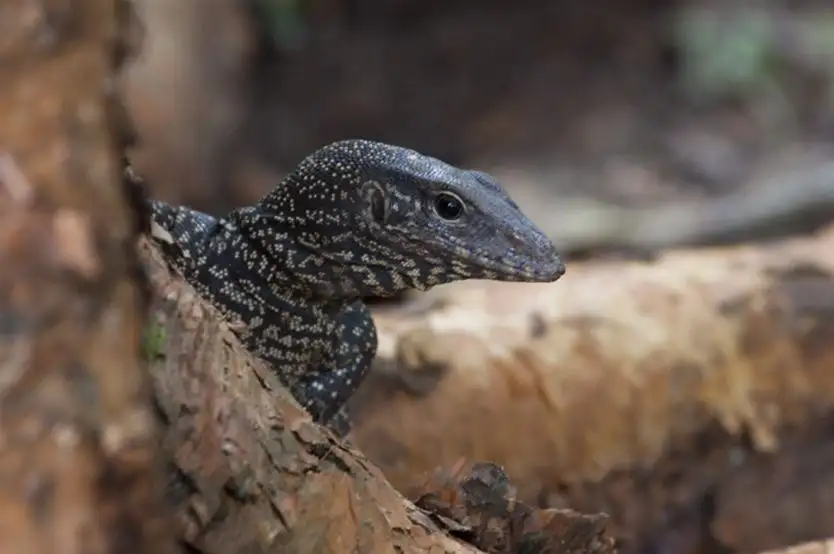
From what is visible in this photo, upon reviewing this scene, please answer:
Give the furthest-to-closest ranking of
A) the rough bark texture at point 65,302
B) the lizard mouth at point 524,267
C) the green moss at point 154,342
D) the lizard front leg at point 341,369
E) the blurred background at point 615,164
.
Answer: the blurred background at point 615,164
the lizard front leg at point 341,369
the lizard mouth at point 524,267
the green moss at point 154,342
the rough bark texture at point 65,302

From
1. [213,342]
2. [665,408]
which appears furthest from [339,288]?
[665,408]

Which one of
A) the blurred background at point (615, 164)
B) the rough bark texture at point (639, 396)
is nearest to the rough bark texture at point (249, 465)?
the blurred background at point (615, 164)

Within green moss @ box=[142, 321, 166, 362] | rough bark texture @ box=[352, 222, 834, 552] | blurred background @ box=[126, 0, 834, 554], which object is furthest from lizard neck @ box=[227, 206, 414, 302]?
green moss @ box=[142, 321, 166, 362]

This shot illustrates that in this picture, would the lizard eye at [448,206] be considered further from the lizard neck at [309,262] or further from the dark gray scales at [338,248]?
the lizard neck at [309,262]

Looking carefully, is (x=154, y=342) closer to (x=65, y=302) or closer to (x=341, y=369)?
(x=65, y=302)

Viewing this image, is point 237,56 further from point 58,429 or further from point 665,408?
point 58,429

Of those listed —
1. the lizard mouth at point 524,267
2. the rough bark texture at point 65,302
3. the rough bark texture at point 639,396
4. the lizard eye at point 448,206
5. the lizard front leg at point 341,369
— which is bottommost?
the rough bark texture at point 65,302

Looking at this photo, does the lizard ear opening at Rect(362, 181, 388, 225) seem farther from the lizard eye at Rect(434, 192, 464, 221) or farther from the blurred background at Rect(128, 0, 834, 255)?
the blurred background at Rect(128, 0, 834, 255)
